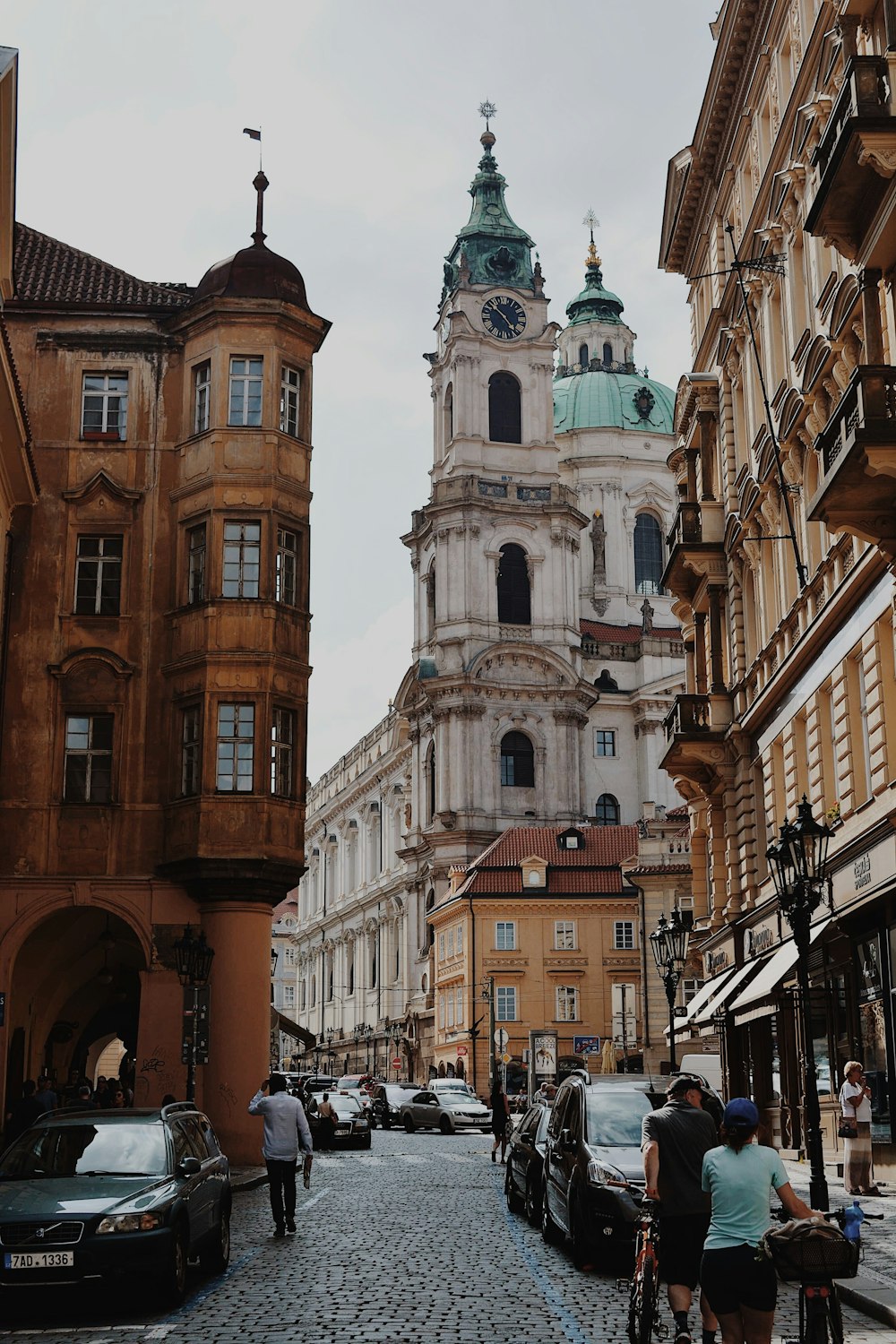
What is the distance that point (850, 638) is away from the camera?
24.0m

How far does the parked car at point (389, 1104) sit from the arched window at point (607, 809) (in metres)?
29.3

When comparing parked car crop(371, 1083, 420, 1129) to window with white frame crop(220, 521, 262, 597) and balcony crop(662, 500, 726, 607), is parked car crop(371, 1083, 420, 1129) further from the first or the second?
window with white frame crop(220, 521, 262, 597)

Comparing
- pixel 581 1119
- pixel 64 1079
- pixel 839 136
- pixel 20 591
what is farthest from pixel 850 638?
pixel 64 1079

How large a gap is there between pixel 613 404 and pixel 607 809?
97.3 feet

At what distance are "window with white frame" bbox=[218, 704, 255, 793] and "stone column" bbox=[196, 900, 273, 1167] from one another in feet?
7.10

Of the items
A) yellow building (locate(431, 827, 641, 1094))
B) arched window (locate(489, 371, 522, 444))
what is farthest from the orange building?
arched window (locate(489, 371, 522, 444))

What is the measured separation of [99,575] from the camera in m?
32.7

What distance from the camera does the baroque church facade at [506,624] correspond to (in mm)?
87500

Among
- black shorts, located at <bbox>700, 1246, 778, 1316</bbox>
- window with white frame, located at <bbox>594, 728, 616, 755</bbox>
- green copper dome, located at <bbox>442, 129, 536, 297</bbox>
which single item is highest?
green copper dome, located at <bbox>442, 129, 536, 297</bbox>

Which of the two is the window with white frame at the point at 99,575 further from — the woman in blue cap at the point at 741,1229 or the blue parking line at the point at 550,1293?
the woman in blue cap at the point at 741,1229

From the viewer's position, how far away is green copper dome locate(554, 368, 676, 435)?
107m

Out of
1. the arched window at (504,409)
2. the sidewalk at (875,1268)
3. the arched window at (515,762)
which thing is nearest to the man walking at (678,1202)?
the sidewalk at (875,1268)

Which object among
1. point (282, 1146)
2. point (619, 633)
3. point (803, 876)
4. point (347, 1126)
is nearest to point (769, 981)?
point (803, 876)

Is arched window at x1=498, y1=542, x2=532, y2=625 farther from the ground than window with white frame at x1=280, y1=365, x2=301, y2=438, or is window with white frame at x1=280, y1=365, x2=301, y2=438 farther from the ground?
arched window at x1=498, y1=542, x2=532, y2=625
